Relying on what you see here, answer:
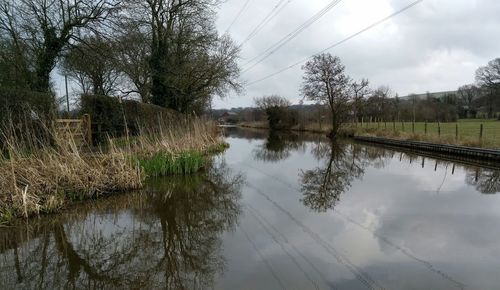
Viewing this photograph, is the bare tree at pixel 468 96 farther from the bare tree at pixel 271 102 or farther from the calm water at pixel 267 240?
the calm water at pixel 267 240

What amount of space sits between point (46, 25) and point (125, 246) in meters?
13.3

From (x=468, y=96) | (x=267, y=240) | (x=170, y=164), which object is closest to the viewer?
(x=267, y=240)

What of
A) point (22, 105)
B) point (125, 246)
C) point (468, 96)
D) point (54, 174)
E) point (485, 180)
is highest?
point (468, 96)

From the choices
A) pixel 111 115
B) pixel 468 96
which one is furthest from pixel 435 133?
pixel 468 96

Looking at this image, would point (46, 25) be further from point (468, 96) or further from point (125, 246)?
Result: point (468, 96)

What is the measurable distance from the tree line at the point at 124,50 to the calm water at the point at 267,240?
17.7 feet

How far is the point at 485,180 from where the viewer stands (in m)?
11.4

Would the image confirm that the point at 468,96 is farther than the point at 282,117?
Yes

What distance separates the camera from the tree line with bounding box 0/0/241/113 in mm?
15641

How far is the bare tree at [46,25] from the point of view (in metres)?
15.5

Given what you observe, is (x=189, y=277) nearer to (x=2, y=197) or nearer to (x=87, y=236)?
(x=87, y=236)

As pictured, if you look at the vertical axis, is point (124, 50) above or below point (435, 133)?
above

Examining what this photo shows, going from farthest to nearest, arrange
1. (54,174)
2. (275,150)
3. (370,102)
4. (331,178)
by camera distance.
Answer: (370,102) < (275,150) < (331,178) < (54,174)

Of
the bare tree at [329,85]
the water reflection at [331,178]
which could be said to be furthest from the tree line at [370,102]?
the water reflection at [331,178]
